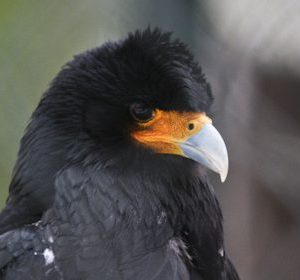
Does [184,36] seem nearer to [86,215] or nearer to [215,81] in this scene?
[215,81]

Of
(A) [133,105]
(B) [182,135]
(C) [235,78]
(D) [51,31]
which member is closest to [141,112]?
(A) [133,105]

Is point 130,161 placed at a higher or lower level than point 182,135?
lower

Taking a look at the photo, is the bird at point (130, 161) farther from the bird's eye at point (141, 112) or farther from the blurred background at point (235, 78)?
the blurred background at point (235, 78)

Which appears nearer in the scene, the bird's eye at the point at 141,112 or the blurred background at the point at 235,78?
the bird's eye at the point at 141,112

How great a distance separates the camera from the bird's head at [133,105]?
124 inches

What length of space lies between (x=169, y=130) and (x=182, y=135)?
0.04 meters

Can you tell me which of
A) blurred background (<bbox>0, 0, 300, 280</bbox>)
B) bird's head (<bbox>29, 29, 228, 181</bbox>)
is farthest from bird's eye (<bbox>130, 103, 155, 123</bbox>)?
blurred background (<bbox>0, 0, 300, 280</bbox>)

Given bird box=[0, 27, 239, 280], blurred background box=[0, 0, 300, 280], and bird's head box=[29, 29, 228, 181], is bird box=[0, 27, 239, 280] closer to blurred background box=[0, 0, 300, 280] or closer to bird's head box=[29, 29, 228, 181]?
bird's head box=[29, 29, 228, 181]

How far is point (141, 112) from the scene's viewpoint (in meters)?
3.18

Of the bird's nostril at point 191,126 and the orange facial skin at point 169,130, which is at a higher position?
the bird's nostril at point 191,126

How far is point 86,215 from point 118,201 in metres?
0.11

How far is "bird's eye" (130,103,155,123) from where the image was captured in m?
3.18

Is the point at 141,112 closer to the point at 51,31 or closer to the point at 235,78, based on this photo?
the point at 51,31

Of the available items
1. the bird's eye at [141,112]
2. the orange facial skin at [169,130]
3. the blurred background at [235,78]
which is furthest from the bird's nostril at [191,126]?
the blurred background at [235,78]
